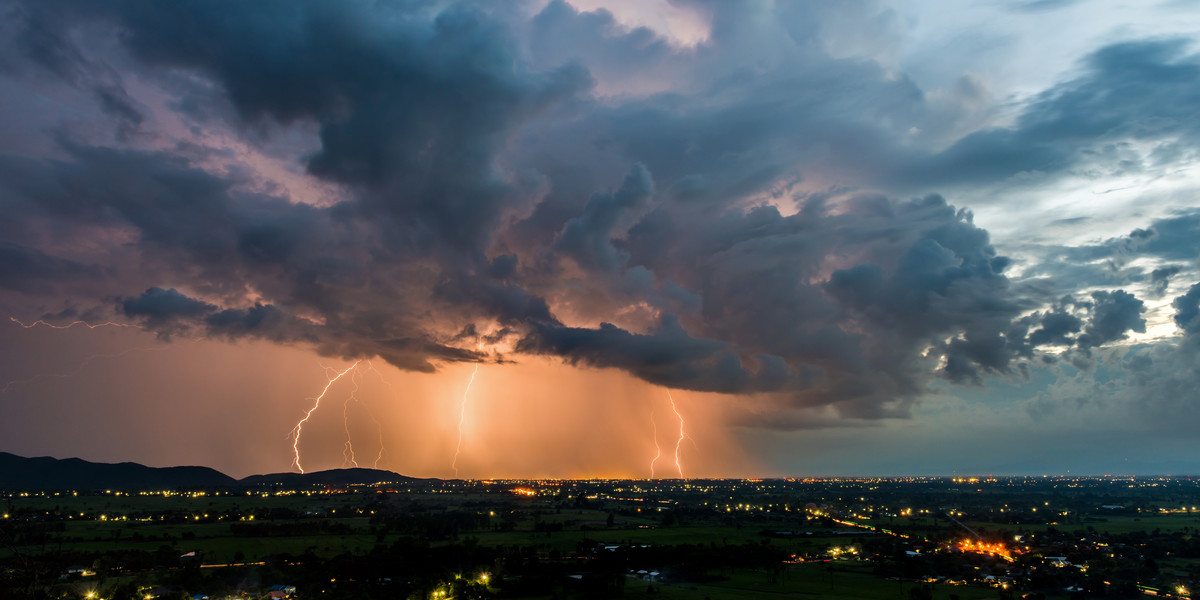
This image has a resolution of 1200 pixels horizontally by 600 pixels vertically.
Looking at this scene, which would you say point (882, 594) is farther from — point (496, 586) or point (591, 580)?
point (496, 586)

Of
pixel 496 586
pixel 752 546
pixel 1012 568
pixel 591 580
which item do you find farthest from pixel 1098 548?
pixel 496 586

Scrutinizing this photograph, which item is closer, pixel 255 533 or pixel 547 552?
pixel 547 552

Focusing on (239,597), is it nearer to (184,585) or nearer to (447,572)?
(184,585)

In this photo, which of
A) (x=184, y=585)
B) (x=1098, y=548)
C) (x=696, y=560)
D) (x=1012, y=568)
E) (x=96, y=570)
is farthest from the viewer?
(x=1098, y=548)

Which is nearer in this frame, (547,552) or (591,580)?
(591,580)

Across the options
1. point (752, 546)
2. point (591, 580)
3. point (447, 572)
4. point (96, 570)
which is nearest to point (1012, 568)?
point (752, 546)

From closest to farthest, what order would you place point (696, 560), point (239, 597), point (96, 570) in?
point (239, 597) → point (96, 570) → point (696, 560)

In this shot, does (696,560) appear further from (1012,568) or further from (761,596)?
(1012,568)

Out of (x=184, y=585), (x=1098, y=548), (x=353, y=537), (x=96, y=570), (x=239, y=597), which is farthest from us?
(x=353, y=537)

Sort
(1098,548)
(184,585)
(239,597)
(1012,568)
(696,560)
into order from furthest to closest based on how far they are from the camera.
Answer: (1098,548) < (696,560) < (1012,568) < (184,585) < (239,597)
